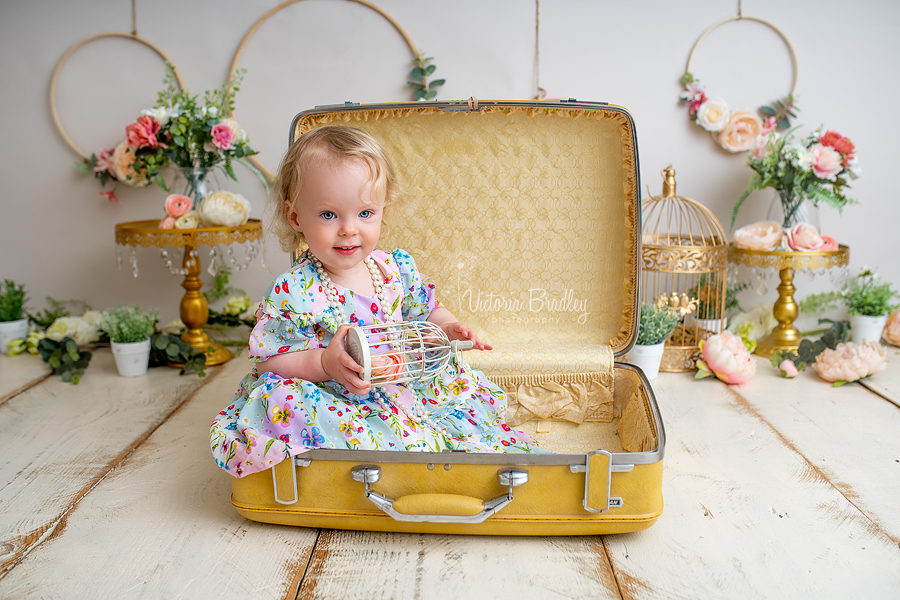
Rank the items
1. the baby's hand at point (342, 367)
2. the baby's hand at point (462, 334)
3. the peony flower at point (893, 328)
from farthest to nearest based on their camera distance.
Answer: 1. the peony flower at point (893, 328)
2. the baby's hand at point (462, 334)
3. the baby's hand at point (342, 367)

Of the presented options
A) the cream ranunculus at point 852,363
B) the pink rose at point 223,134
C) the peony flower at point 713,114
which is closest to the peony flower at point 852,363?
the cream ranunculus at point 852,363

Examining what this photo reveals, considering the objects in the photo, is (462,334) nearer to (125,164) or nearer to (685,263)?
(685,263)

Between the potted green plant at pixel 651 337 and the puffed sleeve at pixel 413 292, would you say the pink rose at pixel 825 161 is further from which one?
the puffed sleeve at pixel 413 292

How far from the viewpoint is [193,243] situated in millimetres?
2293

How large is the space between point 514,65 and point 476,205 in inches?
36.3

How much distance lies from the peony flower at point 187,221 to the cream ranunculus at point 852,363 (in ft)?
7.40

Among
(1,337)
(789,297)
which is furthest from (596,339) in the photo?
(1,337)

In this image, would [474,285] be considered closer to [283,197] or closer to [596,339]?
[596,339]

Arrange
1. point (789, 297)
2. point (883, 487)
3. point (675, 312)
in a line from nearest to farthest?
point (883, 487) < point (675, 312) < point (789, 297)

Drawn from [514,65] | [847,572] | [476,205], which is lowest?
[847,572]

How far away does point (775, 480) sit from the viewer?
1517 millimetres

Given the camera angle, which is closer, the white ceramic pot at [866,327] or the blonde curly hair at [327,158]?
the blonde curly hair at [327,158]

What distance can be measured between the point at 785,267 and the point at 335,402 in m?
1.82

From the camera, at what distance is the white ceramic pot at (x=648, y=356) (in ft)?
7.34
